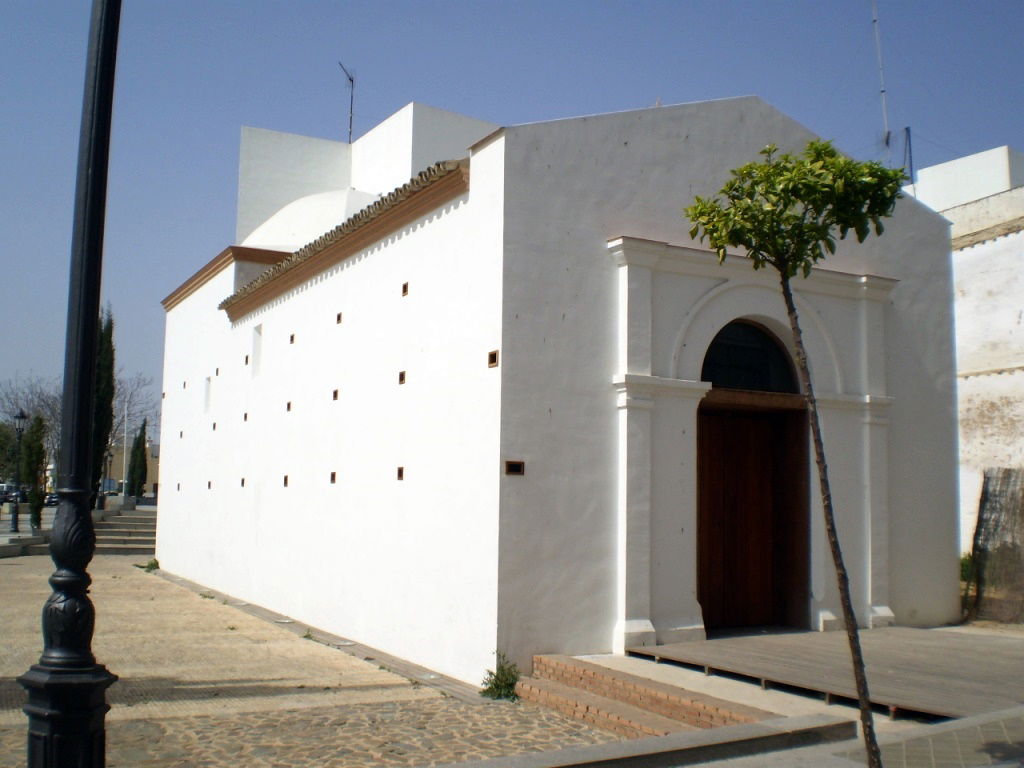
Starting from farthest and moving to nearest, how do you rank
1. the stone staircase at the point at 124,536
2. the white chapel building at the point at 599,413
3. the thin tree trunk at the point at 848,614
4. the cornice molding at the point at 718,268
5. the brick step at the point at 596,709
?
1. the stone staircase at the point at 124,536
2. the cornice molding at the point at 718,268
3. the white chapel building at the point at 599,413
4. the brick step at the point at 596,709
5. the thin tree trunk at the point at 848,614

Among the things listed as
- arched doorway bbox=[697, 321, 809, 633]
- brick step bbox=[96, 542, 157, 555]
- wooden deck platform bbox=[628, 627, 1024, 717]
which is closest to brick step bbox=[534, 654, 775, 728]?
wooden deck platform bbox=[628, 627, 1024, 717]

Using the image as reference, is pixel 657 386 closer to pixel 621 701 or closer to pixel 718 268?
pixel 718 268

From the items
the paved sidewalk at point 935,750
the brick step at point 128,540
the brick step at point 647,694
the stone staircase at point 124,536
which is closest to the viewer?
the paved sidewalk at point 935,750

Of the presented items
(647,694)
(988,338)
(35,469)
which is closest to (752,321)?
(647,694)

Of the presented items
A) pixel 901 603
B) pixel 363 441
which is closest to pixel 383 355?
pixel 363 441

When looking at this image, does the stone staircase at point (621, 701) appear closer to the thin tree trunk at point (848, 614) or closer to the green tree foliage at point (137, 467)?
the thin tree trunk at point (848, 614)

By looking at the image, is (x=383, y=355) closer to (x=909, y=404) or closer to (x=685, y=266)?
(x=685, y=266)

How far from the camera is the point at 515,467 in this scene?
9.28 metres

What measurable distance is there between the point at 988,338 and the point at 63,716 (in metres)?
17.6

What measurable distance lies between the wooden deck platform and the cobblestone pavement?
158 centimetres

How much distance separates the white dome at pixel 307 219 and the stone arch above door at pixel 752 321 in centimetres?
1042

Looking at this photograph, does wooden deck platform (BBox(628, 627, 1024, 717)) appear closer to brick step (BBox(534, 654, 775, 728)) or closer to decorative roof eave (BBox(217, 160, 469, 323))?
brick step (BBox(534, 654, 775, 728))

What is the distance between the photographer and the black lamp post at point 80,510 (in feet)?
15.1

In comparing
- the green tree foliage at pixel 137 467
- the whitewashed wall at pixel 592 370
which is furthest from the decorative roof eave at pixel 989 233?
the green tree foliage at pixel 137 467
